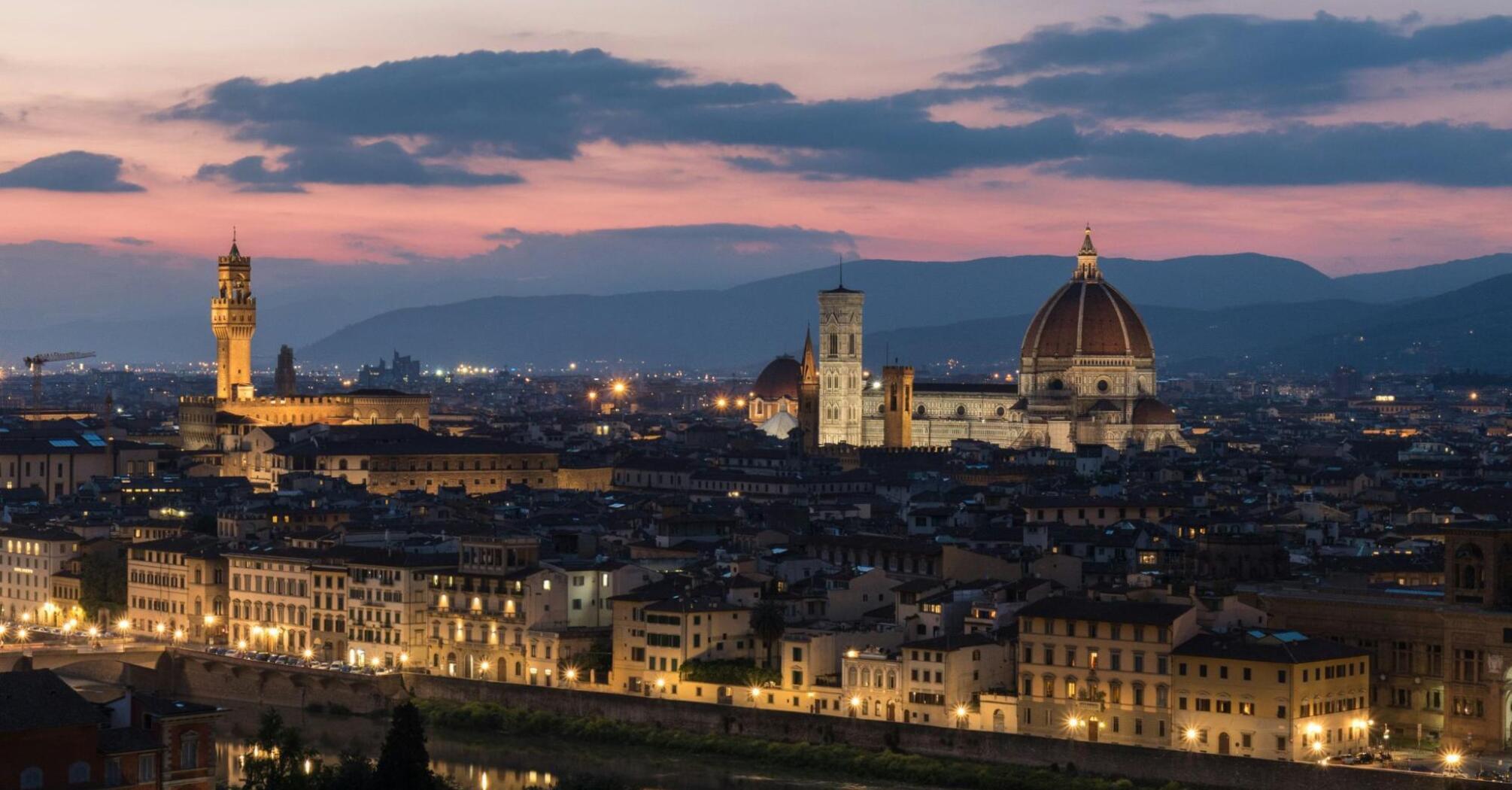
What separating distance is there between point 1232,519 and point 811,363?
6443cm

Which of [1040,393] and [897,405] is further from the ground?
[1040,393]

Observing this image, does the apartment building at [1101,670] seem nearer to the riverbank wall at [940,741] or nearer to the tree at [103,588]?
the riverbank wall at [940,741]

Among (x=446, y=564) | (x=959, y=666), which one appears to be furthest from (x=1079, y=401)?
(x=959, y=666)

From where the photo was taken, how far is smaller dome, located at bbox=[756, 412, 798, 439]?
138 m

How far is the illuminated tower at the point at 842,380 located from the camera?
5007 inches

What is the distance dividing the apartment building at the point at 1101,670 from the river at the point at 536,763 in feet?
9.32

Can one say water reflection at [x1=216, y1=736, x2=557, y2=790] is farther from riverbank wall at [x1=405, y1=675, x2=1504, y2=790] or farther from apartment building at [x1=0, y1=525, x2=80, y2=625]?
apartment building at [x1=0, y1=525, x2=80, y2=625]

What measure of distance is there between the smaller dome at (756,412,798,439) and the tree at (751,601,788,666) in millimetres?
84594

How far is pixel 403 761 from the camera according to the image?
38656mm

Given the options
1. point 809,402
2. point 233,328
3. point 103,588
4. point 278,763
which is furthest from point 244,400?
point 278,763

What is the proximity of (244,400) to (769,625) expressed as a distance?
70.0m

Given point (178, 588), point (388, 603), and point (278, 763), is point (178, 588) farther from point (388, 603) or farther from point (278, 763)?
point (278, 763)

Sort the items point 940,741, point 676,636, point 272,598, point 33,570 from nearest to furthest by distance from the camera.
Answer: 1. point 940,741
2. point 676,636
3. point 272,598
4. point 33,570

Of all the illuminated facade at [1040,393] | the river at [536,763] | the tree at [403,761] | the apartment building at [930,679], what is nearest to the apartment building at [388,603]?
the river at [536,763]
